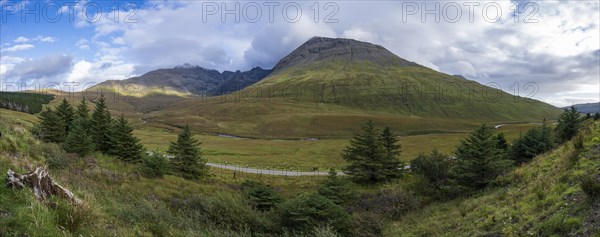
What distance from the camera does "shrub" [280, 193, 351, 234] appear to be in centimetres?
1920

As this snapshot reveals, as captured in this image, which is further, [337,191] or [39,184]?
[337,191]

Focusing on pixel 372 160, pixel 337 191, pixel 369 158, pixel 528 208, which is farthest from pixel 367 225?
pixel 369 158

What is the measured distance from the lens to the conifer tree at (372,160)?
142 feet

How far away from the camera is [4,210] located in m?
7.12

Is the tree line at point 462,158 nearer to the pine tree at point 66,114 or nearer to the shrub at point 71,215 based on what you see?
the shrub at point 71,215

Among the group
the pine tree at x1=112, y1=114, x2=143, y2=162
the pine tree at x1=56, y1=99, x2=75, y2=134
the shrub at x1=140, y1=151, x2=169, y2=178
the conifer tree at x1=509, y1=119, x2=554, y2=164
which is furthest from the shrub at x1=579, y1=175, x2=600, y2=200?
the pine tree at x1=56, y1=99, x2=75, y2=134

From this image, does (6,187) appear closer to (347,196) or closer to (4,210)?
(4,210)

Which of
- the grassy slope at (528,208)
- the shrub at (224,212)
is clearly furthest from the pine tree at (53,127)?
the grassy slope at (528,208)

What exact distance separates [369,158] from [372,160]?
444 mm

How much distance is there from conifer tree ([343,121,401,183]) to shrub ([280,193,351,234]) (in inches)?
896

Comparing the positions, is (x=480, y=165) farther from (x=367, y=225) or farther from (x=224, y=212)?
(x=224, y=212)

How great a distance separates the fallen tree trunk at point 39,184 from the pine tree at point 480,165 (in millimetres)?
25314

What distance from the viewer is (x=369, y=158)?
1737 inches

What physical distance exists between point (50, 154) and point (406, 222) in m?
21.8
